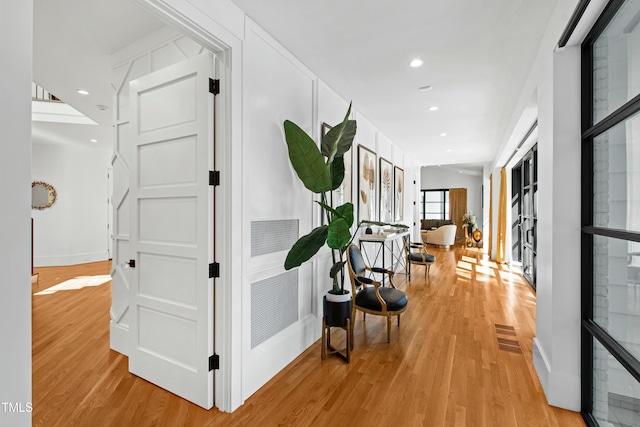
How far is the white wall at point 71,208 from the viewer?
7.05 m

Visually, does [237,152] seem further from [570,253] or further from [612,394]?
[612,394]

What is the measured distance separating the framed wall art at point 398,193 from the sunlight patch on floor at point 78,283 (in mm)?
5621

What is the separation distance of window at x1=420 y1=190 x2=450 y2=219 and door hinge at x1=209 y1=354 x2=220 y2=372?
12456 mm

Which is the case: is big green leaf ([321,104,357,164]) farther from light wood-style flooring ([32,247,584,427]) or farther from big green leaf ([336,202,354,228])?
light wood-style flooring ([32,247,584,427])

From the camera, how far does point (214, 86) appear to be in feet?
6.81

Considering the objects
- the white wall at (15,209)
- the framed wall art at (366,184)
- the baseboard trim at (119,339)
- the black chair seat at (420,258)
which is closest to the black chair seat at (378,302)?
the framed wall art at (366,184)

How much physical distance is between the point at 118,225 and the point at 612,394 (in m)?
3.80

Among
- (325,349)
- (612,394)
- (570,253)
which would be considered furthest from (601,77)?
(325,349)

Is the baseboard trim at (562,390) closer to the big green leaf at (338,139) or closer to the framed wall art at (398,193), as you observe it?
the big green leaf at (338,139)

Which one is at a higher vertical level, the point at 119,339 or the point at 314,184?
the point at 314,184

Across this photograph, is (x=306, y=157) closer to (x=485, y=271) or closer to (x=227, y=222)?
(x=227, y=222)

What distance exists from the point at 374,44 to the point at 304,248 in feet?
5.75

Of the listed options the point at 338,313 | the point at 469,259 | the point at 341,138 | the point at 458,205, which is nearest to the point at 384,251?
the point at 338,313

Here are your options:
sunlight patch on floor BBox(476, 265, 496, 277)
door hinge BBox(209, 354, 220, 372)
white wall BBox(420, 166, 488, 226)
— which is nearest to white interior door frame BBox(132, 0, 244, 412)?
door hinge BBox(209, 354, 220, 372)
